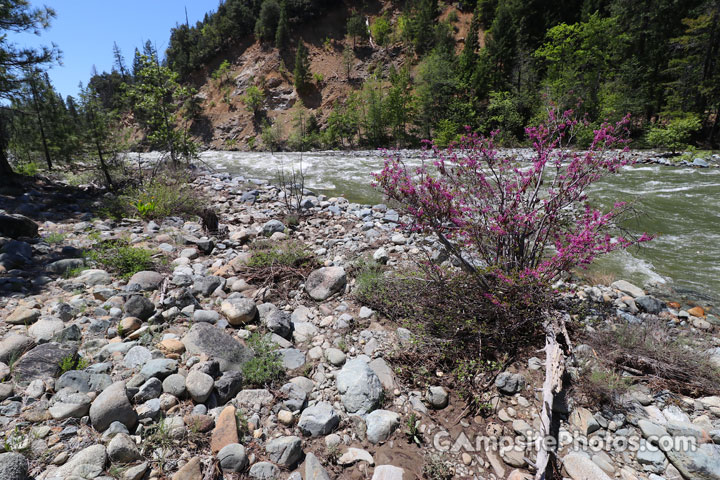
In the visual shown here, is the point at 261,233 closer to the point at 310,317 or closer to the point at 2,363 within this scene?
the point at 310,317

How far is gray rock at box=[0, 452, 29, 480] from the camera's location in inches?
59.0

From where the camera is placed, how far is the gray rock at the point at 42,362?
2172mm

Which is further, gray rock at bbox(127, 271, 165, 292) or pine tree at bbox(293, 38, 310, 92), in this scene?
pine tree at bbox(293, 38, 310, 92)

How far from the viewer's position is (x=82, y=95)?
24.1ft

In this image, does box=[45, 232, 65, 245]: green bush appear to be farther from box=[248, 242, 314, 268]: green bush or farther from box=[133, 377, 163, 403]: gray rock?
box=[133, 377, 163, 403]: gray rock

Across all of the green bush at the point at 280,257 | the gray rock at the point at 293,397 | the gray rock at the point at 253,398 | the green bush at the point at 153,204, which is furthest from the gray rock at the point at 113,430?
the green bush at the point at 153,204

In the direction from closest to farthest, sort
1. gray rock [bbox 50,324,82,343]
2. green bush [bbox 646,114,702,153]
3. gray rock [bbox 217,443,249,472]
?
gray rock [bbox 217,443,249,472], gray rock [bbox 50,324,82,343], green bush [bbox 646,114,702,153]

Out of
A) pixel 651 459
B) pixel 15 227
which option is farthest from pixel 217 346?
pixel 15 227

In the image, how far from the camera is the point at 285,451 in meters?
1.95

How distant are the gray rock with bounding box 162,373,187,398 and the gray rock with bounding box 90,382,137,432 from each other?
25cm

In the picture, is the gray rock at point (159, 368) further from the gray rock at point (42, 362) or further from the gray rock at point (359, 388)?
the gray rock at point (359, 388)

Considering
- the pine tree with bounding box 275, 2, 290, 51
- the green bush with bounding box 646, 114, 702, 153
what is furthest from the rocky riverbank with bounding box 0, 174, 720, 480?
the pine tree with bounding box 275, 2, 290, 51

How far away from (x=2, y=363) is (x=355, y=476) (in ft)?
8.83

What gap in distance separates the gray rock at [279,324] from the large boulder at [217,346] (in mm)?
374
